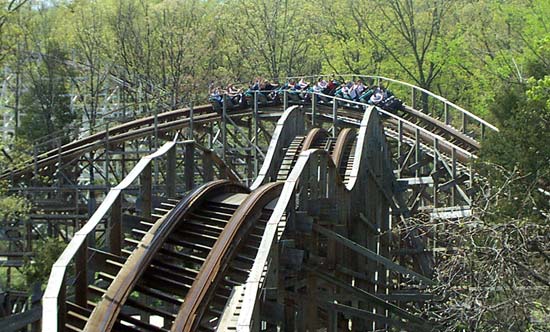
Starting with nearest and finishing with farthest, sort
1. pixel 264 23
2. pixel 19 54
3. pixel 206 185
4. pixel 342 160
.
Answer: pixel 206 185, pixel 342 160, pixel 19 54, pixel 264 23

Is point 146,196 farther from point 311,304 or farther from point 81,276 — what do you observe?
point 311,304

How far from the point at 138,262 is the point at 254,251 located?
148 centimetres

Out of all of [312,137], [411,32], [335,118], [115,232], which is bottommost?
[115,232]

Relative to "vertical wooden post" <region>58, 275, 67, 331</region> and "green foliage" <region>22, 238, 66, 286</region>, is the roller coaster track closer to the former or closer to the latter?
"vertical wooden post" <region>58, 275, 67, 331</region>

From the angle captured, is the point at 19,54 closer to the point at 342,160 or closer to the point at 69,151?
the point at 69,151

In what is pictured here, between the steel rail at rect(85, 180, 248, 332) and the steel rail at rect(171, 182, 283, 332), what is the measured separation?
0.57 meters

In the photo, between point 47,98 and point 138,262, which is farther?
point 47,98

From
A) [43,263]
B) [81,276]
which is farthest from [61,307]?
[43,263]

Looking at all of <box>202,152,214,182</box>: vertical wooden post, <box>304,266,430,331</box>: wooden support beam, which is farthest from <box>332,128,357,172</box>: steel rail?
<box>304,266,430,331</box>: wooden support beam

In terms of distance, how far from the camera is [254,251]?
980 centimetres

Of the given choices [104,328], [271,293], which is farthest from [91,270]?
[271,293]

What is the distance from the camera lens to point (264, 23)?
37031 mm

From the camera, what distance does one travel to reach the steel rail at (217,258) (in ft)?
27.5

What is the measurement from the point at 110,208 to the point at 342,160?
810 centimetres
